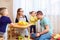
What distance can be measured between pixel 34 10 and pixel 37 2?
26 cm

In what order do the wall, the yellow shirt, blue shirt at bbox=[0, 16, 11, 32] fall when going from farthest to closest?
the wall < the yellow shirt < blue shirt at bbox=[0, 16, 11, 32]

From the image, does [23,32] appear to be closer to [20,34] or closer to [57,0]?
[20,34]

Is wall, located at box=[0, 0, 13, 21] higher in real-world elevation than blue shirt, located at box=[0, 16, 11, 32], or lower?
higher

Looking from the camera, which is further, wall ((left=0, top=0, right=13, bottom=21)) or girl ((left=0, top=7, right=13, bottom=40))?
wall ((left=0, top=0, right=13, bottom=21))

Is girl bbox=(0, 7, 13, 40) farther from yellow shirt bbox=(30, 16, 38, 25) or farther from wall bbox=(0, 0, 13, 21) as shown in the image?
wall bbox=(0, 0, 13, 21)

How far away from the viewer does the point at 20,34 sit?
421 cm

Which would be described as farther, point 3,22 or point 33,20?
point 33,20

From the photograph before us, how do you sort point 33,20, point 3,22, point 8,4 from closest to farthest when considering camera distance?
1. point 3,22
2. point 33,20
3. point 8,4

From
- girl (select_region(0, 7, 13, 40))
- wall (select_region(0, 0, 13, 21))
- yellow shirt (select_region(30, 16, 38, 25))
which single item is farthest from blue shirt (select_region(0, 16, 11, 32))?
wall (select_region(0, 0, 13, 21))

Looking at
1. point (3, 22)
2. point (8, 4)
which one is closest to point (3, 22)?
point (3, 22)

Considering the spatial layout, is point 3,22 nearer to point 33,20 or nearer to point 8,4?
point 33,20

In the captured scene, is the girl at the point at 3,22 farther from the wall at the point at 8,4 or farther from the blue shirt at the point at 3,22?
the wall at the point at 8,4

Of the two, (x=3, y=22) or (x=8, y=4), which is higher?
(x=8, y=4)

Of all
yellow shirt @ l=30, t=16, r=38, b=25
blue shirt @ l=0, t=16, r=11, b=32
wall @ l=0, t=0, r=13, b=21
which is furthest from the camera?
wall @ l=0, t=0, r=13, b=21
